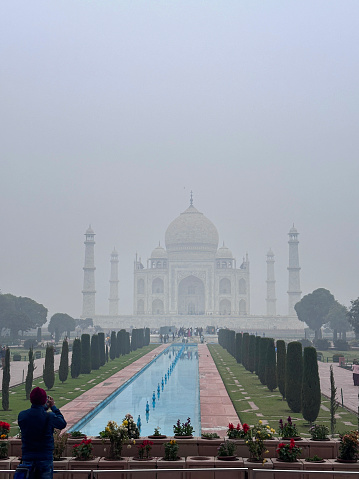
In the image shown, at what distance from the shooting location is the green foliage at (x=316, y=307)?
41.8 metres

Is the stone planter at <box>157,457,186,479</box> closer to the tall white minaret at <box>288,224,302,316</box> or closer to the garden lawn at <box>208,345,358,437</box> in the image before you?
the garden lawn at <box>208,345,358,437</box>

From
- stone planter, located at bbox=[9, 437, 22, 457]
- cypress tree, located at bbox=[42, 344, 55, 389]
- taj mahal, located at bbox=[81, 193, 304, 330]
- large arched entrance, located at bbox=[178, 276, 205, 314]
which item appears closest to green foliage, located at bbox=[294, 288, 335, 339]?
taj mahal, located at bbox=[81, 193, 304, 330]

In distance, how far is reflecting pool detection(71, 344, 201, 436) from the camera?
1187 centimetres

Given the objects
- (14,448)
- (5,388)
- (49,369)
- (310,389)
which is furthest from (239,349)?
(14,448)

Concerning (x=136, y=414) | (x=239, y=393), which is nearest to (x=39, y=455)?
(x=136, y=414)

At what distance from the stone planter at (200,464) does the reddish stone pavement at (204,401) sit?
15.0 ft

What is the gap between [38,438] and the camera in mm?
4289

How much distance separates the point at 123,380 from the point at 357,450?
1231cm

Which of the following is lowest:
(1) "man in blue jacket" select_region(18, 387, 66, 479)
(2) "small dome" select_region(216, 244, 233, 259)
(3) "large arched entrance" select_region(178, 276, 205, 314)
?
(1) "man in blue jacket" select_region(18, 387, 66, 479)

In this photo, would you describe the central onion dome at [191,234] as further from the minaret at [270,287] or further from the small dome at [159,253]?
the minaret at [270,287]

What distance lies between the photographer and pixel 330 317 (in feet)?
128

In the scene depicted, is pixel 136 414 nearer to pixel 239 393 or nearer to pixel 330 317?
pixel 239 393

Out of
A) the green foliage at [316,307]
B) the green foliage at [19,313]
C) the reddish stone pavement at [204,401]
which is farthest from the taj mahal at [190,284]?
the reddish stone pavement at [204,401]

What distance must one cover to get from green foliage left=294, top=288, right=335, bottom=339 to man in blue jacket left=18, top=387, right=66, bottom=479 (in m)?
38.4
